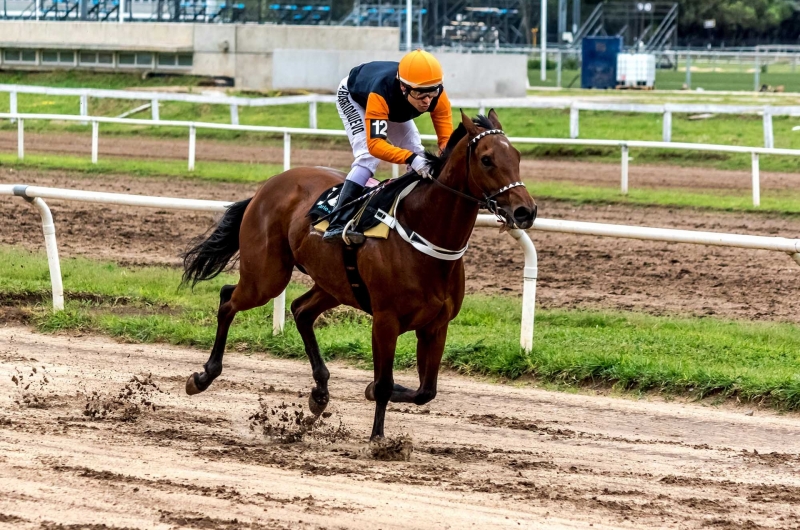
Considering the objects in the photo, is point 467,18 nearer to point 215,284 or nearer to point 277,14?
point 277,14

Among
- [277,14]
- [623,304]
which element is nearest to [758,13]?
[277,14]

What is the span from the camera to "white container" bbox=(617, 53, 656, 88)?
1307 inches

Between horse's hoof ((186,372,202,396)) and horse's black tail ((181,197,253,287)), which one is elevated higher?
horse's black tail ((181,197,253,287))

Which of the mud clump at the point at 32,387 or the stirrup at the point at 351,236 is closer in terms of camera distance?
the stirrup at the point at 351,236

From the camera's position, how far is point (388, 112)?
5.84m

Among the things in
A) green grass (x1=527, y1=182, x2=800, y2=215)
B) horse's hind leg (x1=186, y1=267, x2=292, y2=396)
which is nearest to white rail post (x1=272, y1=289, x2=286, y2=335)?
horse's hind leg (x1=186, y1=267, x2=292, y2=396)

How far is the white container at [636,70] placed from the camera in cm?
3319

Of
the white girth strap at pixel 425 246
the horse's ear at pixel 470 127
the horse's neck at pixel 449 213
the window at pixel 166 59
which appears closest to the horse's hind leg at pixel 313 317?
the white girth strap at pixel 425 246

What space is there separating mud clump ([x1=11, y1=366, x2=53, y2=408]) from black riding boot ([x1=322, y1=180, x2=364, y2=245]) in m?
1.87

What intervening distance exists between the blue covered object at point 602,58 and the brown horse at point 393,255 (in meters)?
28.6

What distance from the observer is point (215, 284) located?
375 inches

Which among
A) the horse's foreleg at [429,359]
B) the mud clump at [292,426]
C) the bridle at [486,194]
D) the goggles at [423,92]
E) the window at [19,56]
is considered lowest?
the mud clump at [292,426]

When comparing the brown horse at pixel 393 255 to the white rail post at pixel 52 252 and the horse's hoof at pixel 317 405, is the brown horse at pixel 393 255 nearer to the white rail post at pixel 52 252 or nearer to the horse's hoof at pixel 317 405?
the horse's hoof at pixel 317 405

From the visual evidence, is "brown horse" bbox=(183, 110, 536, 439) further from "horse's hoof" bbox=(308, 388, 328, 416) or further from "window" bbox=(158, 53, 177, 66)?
"window" bbox=(158, 53, 177, 66)
